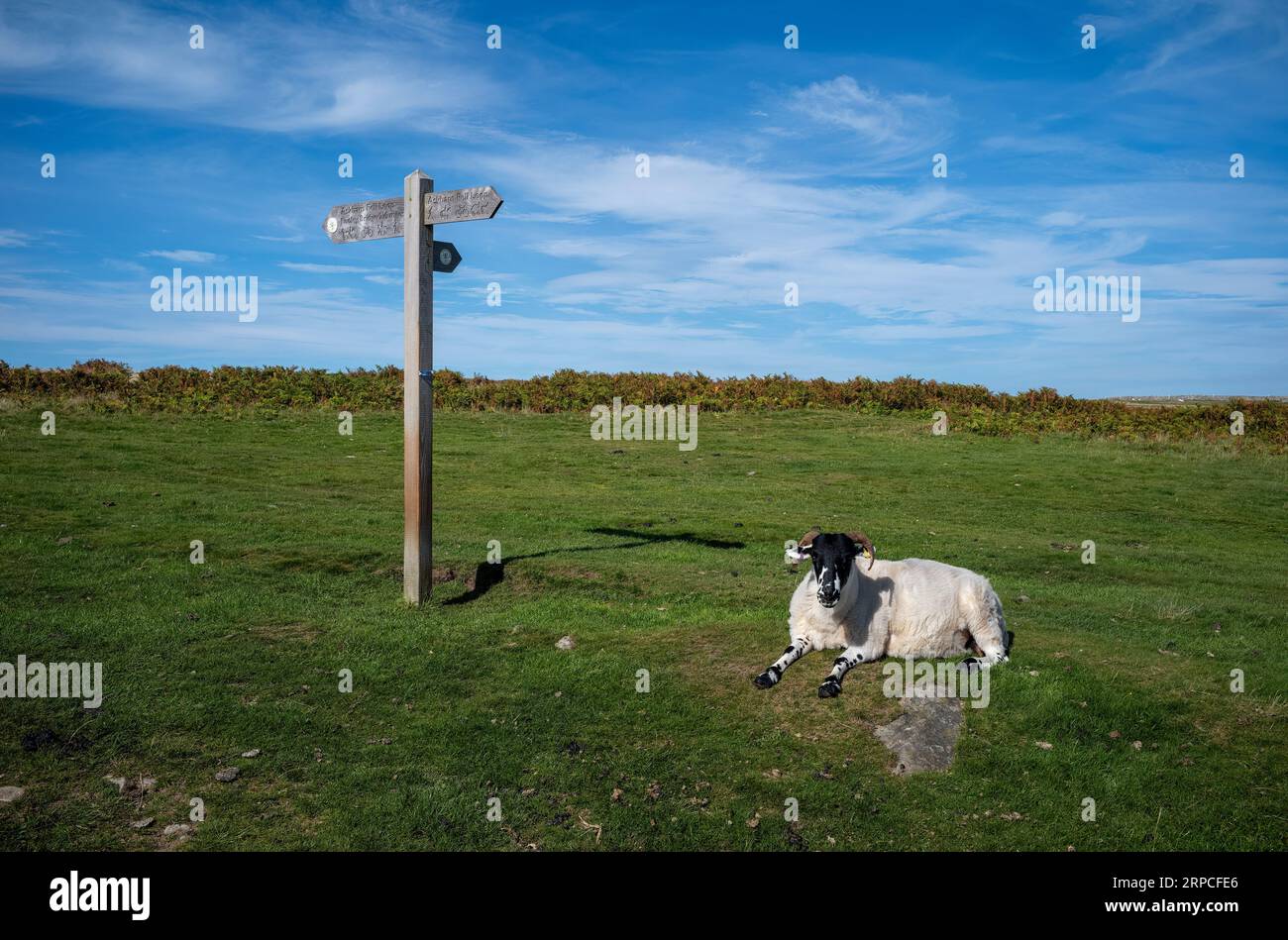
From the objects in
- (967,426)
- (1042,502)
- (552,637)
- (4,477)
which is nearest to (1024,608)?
(552,637)

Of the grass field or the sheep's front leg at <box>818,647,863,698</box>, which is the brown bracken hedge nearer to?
the grass field

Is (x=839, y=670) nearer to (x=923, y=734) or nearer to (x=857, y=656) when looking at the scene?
(x=857, y=656)

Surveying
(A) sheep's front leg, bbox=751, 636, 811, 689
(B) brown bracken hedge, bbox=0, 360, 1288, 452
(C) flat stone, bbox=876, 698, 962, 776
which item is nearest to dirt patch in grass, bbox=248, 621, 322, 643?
(A) sheep's front leg, bbox=751, 636, 811, 689

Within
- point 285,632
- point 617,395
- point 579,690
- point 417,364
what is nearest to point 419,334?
point 417,364

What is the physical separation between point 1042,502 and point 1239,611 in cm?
1209

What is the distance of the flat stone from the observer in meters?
8.52

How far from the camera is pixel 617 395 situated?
151 feet

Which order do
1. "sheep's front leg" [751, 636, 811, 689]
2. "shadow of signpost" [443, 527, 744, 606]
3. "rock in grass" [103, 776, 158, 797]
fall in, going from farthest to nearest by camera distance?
1. "shadow of signpost" [443, 527, 744, 606]
2. "sheep's front leg" [751, 636, 811, 689]
3. "rock in grass" [103, 776, 158, 797]

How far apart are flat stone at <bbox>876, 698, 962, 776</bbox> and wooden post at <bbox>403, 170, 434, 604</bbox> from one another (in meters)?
7.65

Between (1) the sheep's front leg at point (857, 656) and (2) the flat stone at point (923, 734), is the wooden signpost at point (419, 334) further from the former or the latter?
(2) the flat stone at point (923, 734)

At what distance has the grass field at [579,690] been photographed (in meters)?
7.77

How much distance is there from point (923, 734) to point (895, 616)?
205cm

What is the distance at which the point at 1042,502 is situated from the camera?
26.6 meters
